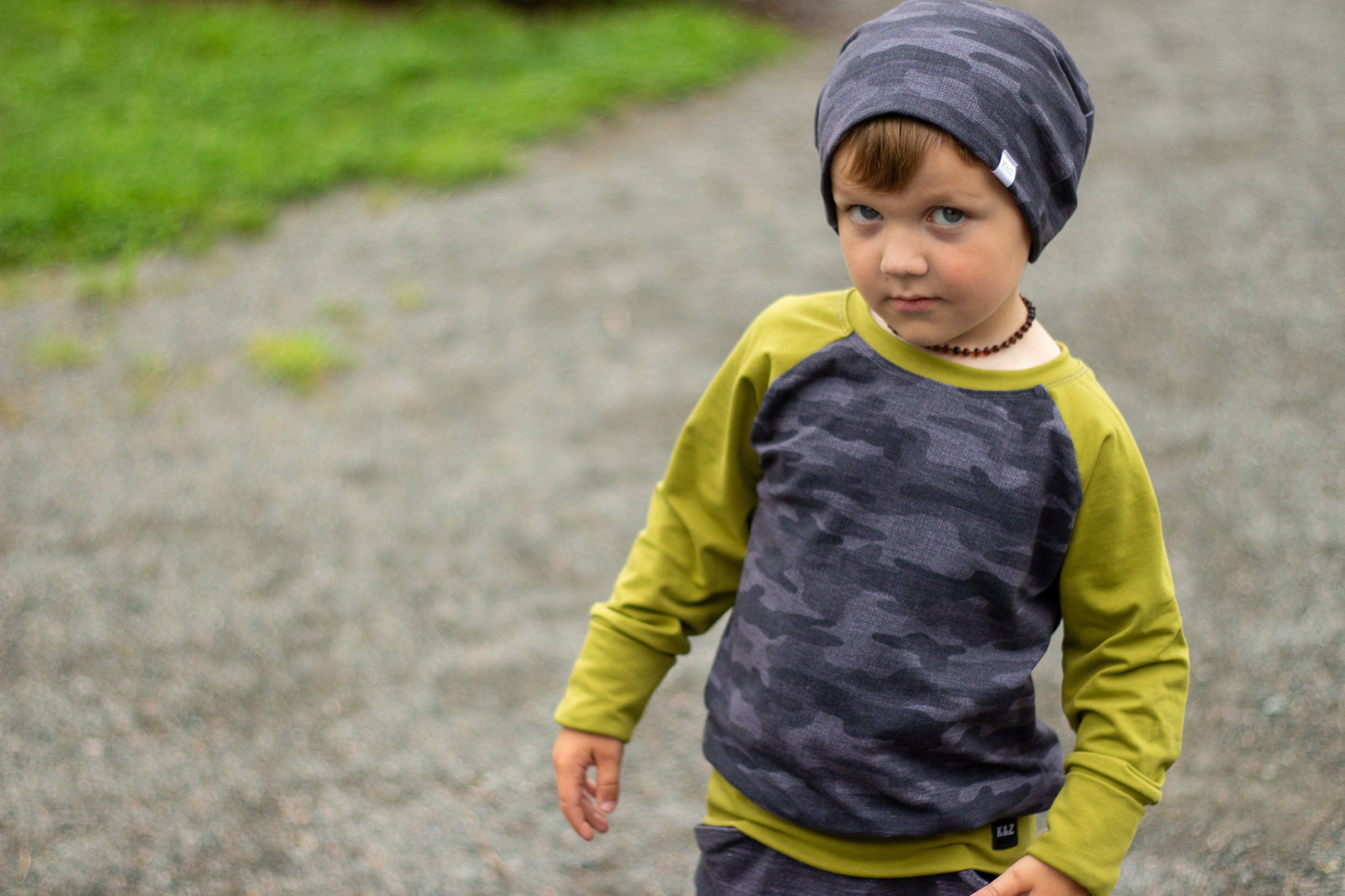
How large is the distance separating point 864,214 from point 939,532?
0.38 meters

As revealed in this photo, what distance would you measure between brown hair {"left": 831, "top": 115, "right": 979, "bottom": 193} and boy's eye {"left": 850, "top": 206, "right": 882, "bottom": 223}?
0.13 feet

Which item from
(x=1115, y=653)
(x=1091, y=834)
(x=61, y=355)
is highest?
(x=1115, y=653)

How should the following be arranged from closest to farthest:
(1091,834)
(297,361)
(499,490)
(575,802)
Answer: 1. (1091,834)
2. (575,802)
3. (499,490)
4. (297,361)

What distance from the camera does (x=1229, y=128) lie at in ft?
18.9

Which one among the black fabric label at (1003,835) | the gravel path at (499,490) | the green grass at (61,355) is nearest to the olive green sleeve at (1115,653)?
the black fabric label at (1003,835)

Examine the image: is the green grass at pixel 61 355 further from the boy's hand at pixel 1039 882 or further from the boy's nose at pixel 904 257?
the boy's hand at pixel 1039 882

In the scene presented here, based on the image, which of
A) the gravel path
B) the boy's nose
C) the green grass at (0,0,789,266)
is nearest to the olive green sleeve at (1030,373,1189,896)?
the boy's nose

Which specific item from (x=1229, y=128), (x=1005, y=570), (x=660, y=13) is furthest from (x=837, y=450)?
A: (x=660, y=13)

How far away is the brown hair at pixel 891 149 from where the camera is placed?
1.25 metres

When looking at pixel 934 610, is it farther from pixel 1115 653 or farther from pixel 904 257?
pixel 904 257

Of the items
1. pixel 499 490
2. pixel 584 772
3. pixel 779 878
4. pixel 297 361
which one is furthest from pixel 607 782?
pixel 297 361

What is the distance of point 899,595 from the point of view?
4.57 ft

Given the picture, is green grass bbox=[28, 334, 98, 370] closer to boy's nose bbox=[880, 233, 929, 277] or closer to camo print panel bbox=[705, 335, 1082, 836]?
camo print panel bbox=[705, 335, 1082, 836]

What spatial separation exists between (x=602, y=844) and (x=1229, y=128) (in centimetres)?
493
